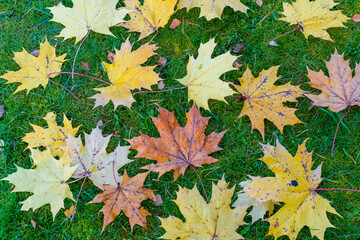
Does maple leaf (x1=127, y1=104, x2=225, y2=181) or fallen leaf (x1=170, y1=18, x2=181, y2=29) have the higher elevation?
fallen leaf (x1=170, y1=18, x2=181, y2=29)

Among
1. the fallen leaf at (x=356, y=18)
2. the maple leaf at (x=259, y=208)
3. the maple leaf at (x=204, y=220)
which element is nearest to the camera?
the maple leaf at (x=204, y=220)

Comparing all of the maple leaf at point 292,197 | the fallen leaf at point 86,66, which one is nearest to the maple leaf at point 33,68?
the fallen leaf at point 86,66

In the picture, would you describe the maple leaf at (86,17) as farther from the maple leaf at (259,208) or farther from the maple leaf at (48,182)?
the maple leaf at (259,208)

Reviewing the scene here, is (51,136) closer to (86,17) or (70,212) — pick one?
(70,212)

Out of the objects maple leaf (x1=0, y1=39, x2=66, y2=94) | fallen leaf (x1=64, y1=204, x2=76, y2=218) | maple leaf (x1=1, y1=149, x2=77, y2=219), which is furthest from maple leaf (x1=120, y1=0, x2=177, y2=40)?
fallen leaf (x1=64, y1=204, x2=76, y2=218)

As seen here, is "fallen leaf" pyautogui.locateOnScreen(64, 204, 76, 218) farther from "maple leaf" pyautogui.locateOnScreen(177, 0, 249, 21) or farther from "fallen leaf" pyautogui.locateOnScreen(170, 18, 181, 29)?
"maple leaf" pyautogui.locateOnScreen(177, 0, 249, 21)

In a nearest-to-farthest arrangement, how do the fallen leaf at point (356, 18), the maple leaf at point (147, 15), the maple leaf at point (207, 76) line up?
1. the maple leaf at point (207, 76)
2. the maple leaf at point (147, 15)
3. the fallen leaf at point (356, 18)
